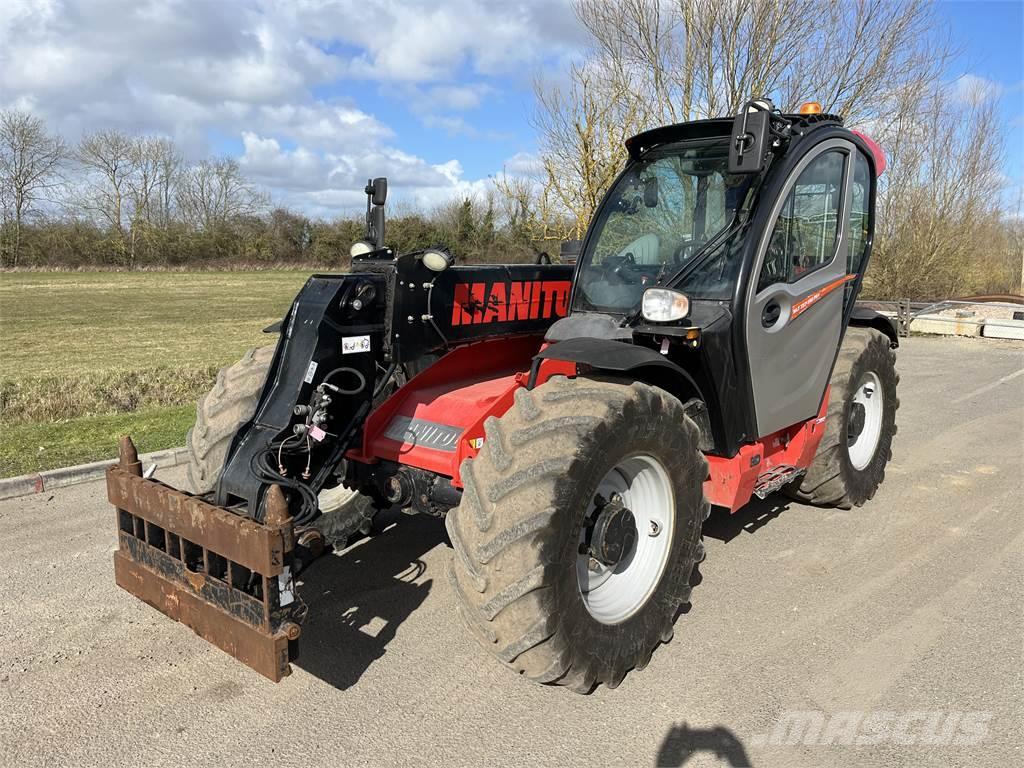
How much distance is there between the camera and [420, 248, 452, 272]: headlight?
12.2 feet

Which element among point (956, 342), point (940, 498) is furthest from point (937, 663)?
point (956, 342)

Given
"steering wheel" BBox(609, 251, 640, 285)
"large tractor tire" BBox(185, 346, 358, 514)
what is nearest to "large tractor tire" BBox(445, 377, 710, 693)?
"steering wheel" BBox(609, 251, 640, 285)

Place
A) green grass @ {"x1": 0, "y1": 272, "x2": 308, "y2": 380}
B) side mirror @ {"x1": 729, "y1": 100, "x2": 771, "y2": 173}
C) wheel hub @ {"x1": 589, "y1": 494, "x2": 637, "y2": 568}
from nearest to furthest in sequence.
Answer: wheel hub @ {"x1": 589, "y1": 494, "x2": 637, "y2": 568}, side mirror @ {"x1": 729, "y1": 100, "x2": 771, "y2": 173}, green grass @ {"x1": 0, "y1": 272, "x2": 308, "y2": 380}

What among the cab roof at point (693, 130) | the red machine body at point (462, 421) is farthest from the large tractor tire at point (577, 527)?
the cab roof at point (693, 130)

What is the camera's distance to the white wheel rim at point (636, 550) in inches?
136

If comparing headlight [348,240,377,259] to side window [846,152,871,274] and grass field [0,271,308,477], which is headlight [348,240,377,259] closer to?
side window [846,152,871,274]

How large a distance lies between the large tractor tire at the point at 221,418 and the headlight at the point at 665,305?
6.29ft

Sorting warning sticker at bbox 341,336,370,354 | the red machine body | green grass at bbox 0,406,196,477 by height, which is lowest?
green grass at bbox 0,406,196,477

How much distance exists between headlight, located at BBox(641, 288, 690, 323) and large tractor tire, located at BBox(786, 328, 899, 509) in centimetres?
215

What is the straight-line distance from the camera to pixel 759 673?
3.47 meters

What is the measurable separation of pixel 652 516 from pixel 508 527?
3.41 ft

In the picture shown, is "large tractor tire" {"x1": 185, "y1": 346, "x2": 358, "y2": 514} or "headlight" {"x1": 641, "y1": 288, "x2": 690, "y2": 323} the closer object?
"headlight" {"x1": 641, "y1": 288, "x2": 690, "y2": 323}

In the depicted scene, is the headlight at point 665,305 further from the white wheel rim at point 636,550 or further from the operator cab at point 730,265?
the white wheel rim at point 636,550

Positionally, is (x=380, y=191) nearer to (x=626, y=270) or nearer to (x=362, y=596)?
(x=626, y=270)
